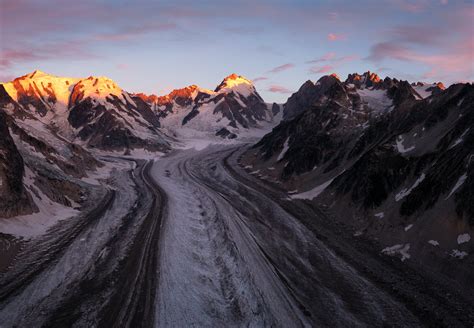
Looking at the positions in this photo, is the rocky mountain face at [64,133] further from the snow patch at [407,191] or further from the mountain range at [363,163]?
the snow patch at [407,191]

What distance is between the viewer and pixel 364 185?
98.5 ft

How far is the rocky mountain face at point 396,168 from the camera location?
21.3 metres

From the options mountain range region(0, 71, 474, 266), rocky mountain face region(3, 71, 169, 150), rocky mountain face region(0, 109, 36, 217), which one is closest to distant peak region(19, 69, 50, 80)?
rocky mountain face region(3, 71, 169, 150)

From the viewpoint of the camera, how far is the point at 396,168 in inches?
1139

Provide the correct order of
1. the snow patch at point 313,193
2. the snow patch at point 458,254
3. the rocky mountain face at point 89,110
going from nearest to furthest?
1. the snow patch at point 458,254
2. the snow patch at point 313,193
3. the rocky mountain face at point 89,110

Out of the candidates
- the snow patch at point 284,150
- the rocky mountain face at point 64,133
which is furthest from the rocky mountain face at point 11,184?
the snow patch at point 284,150

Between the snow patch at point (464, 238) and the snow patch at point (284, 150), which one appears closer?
the snow patch at point (464, 238)

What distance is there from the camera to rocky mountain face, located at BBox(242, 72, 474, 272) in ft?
69.9

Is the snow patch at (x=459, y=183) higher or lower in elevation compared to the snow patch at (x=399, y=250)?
higher

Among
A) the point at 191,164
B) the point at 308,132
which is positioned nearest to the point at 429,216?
the point at 308,132

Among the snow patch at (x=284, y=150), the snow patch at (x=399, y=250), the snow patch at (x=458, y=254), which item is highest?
the snow patch at (x=284, y=150)

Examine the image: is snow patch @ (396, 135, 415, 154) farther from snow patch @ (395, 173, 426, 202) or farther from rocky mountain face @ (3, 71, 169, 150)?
rocky mountain face @ (3, 71, 169, 150)

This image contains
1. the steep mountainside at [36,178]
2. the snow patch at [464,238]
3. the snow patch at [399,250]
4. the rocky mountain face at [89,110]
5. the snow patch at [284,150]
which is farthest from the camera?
the rocky mountain face at [89,110]

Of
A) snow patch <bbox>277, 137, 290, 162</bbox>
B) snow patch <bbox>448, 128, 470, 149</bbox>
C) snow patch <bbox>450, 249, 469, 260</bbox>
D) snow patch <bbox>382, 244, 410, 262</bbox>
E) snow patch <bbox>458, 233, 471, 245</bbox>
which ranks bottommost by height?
snow patch <bbox>382, 244, 410, 262</bbox>
